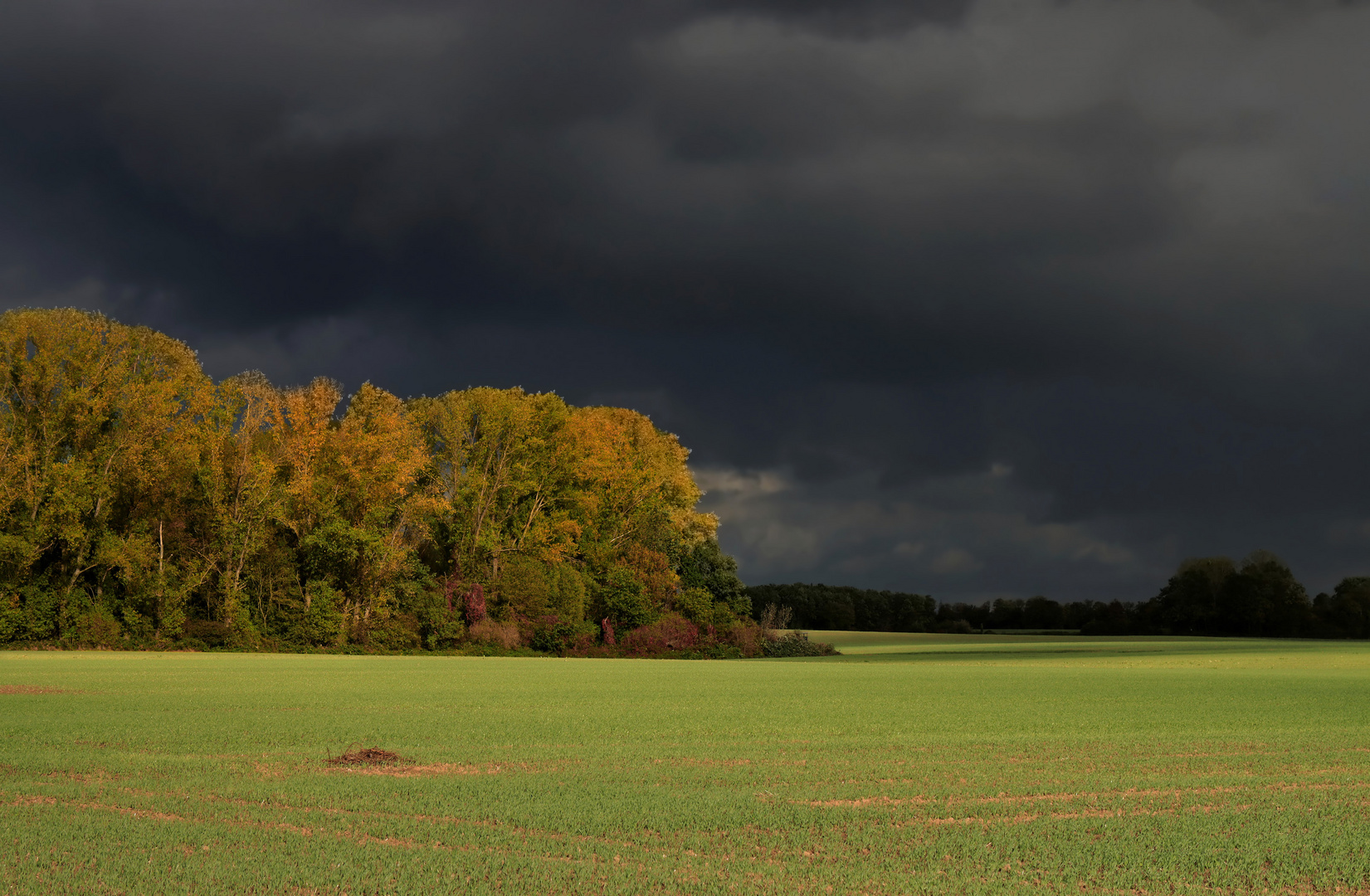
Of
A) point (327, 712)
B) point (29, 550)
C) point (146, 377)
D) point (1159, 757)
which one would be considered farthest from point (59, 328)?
point (1159, 757)

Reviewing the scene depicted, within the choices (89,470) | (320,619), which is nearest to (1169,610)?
(320,619)

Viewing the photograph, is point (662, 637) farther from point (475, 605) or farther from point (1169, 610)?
point (1169, 610)

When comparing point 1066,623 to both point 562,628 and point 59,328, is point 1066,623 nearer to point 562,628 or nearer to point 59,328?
point 562,628

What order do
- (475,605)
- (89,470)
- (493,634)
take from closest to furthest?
1. (89,470)
2. (493,634)
3. (475,605)

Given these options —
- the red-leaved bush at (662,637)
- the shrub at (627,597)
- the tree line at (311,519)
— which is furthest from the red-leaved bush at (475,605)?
the red-leaved bush at (662,637)

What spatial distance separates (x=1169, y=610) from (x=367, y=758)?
126231 mm

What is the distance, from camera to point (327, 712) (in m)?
20.9

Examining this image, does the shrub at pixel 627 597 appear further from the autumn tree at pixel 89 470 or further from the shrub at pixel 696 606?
the autumn tree at pixel 89 470

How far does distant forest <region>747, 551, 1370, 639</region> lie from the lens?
118 m

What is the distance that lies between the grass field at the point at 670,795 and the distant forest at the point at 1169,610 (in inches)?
3385

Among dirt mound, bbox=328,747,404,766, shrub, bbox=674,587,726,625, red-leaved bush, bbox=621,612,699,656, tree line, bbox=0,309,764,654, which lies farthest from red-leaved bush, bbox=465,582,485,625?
dirt mound, bbox=328,747,404,766

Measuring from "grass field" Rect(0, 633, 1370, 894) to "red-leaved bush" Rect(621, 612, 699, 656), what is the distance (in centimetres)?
3861

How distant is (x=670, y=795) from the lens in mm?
11805

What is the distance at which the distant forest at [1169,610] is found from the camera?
11769 centimetres
